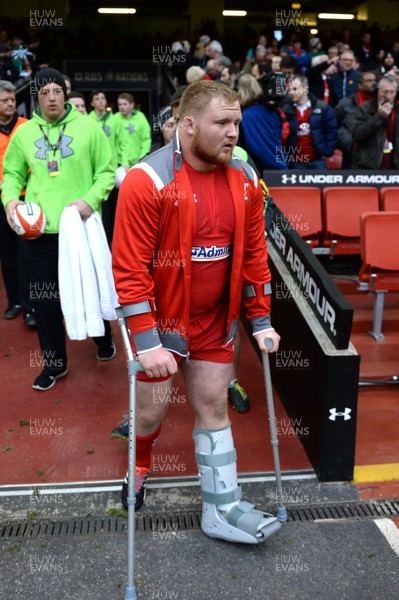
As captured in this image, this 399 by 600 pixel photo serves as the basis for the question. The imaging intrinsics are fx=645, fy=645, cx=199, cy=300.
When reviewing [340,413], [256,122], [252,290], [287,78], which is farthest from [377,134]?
[252,290]

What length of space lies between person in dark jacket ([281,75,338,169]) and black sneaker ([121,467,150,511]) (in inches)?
208

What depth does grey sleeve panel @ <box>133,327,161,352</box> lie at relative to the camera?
10.1 feet

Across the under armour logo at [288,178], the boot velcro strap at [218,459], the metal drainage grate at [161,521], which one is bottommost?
the metal drainage grate at [161,521]

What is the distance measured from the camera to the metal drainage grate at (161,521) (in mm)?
3588

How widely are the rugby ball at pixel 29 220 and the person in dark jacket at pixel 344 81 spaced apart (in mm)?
9219

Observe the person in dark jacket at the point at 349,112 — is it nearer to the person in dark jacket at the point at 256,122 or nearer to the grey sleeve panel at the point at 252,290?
the person in dark jacket at the point at 256,122

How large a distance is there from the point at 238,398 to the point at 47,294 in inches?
68.3

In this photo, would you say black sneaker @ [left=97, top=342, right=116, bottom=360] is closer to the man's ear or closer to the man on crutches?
the man on crutches

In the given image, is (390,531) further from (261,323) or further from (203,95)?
(203,95)

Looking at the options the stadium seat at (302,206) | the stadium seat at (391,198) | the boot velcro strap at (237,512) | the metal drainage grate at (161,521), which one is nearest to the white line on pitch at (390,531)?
the metal drainage grate at (161,521)

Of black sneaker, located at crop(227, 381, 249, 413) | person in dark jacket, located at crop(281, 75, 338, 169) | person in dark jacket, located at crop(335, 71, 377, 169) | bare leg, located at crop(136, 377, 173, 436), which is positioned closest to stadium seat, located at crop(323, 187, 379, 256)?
person in dark jacket, located at crop(281, 75, 338, 169)

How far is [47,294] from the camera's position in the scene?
204 inches

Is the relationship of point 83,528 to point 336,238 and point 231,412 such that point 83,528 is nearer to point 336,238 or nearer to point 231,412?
point 231,412

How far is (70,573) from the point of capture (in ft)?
10.7
